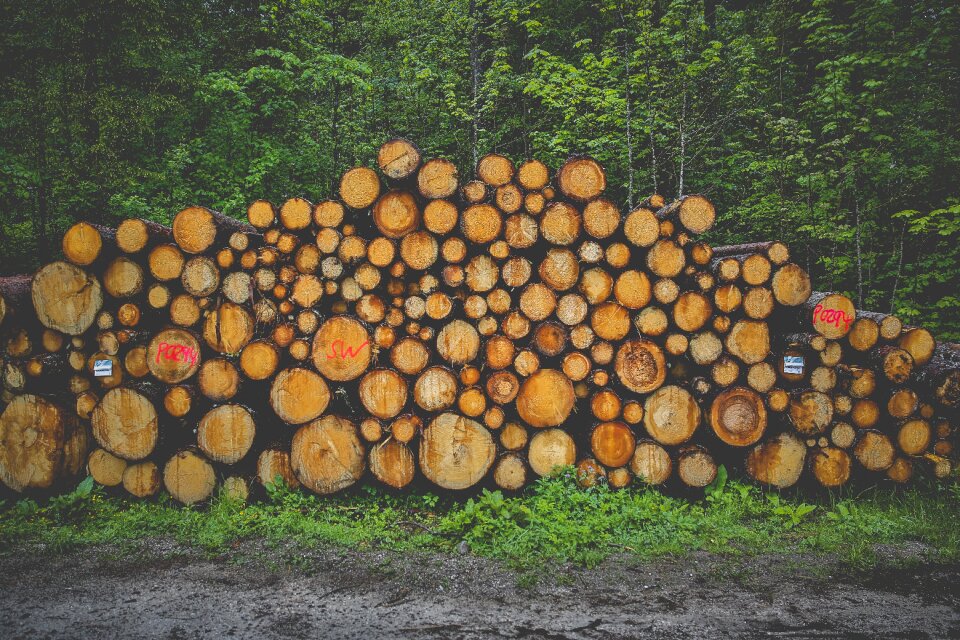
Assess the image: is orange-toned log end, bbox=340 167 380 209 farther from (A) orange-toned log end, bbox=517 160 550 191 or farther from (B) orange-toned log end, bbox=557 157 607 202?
(B) orange-toned log end, bbox=557 157 607 202

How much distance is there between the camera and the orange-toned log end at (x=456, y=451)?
156 inches

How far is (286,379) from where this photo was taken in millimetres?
4031

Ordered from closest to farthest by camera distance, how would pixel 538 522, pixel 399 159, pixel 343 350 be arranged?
pixel 538 522
pixel 399 159
pixel 343 350

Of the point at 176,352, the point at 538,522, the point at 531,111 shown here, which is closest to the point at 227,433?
the point at 176,352

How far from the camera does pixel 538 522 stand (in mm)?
3594

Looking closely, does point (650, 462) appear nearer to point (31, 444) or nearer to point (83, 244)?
point (83, 244)

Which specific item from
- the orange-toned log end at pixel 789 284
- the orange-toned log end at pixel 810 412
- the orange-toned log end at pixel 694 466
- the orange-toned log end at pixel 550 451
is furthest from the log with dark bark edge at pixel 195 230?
the orange-toned log end at pixel 810 412

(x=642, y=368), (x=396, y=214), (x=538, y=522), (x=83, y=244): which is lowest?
(x=538, y=522)

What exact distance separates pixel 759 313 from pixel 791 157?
5.00 meters

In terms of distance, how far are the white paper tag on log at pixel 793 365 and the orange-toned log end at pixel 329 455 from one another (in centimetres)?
374

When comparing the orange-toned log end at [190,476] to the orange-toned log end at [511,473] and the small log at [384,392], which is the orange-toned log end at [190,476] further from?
the orange-toned log end at [511,473]

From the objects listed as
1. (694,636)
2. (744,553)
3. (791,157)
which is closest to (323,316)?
(694,636)

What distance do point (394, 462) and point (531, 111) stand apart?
27.7 feet

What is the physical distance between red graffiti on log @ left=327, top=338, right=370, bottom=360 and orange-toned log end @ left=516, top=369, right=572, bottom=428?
137 cm
